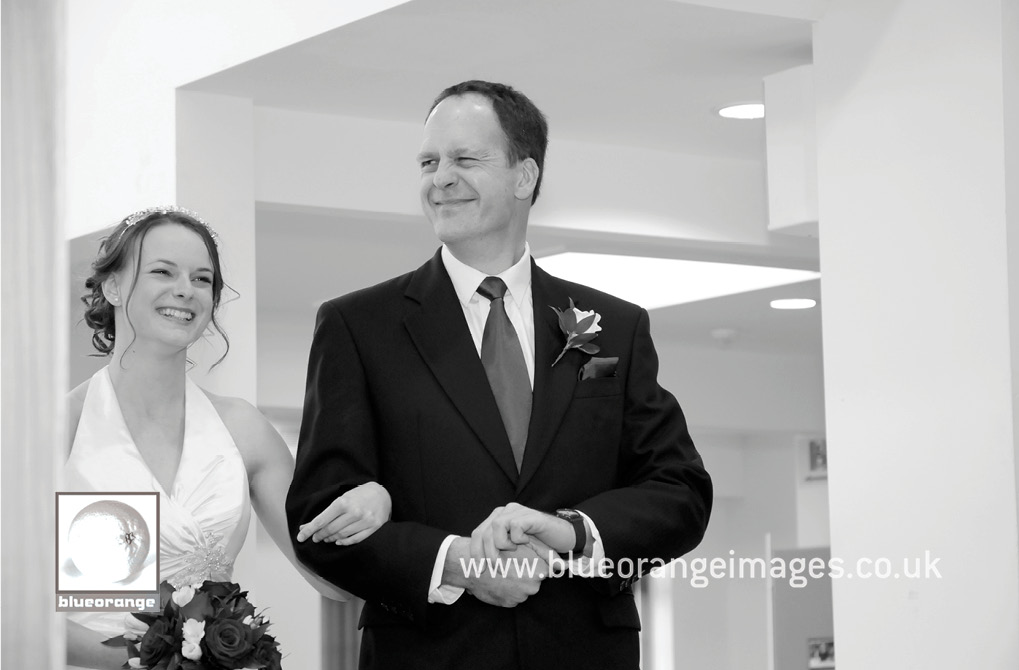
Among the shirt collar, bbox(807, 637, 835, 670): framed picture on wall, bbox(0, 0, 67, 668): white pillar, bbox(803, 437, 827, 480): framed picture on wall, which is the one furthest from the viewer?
bbox(803, 437, 827, 480): framed picture on wall

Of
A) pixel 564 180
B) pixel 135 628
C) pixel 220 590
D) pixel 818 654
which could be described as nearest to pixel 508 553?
pixel 220 590

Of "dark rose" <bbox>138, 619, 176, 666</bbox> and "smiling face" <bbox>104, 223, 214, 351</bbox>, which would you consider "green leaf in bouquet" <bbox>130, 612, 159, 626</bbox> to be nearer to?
"dark rose" <bbox>138, 619, 176, 666</bbox>

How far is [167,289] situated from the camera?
10.5 ft

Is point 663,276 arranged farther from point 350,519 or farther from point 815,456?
point 350,519

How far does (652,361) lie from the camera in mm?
2693

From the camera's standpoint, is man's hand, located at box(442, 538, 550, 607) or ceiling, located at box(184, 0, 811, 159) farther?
ceiling, located at box(184, 0, 811, 159)

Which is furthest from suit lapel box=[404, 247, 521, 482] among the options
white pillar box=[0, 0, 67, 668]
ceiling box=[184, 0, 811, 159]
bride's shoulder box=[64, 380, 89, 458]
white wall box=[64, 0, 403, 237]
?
white wall box=[64, 0, 403, 237]

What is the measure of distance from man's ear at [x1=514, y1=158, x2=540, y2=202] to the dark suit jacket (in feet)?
0.83

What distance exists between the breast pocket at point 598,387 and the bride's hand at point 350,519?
0.40 meters

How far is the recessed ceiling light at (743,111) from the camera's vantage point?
5195mm

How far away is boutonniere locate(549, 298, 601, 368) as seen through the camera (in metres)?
2.60

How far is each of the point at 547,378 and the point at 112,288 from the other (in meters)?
1.17

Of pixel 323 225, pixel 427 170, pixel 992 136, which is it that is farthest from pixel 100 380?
pixel 323 225

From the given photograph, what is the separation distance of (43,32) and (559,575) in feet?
4.46
